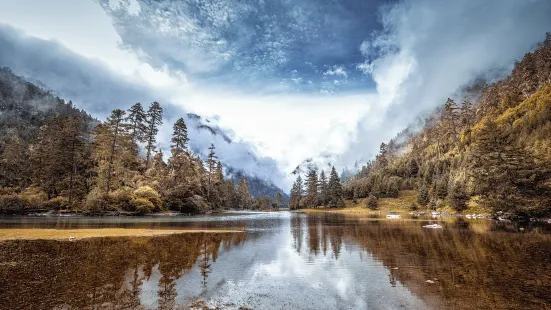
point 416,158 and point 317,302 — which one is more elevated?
point 416,158

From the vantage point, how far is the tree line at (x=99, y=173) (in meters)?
68.8

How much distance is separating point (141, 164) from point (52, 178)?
75.3ft

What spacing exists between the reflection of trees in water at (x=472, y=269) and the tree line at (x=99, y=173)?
6057 centimetres

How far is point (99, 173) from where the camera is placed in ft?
243

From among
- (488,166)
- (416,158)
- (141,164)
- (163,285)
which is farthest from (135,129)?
(416,158)

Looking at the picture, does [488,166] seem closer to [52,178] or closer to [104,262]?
[104,262]

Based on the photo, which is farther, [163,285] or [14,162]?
[14,162]

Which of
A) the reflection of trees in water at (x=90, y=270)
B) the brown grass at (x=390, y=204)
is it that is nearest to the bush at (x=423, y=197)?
the brown grass at (x=390, y=204)

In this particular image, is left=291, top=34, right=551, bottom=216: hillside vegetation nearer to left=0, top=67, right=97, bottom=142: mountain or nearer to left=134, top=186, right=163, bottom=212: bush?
left=134, top=186, right=163, bottom=212: bush

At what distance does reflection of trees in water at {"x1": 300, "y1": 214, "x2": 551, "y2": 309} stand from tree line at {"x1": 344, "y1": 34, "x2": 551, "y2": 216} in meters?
28.0

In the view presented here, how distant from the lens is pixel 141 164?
3593 inches

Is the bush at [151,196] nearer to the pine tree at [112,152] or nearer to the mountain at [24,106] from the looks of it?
the pine tree at [112,152]

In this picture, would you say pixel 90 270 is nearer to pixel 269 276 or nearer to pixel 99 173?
pixel 269 276

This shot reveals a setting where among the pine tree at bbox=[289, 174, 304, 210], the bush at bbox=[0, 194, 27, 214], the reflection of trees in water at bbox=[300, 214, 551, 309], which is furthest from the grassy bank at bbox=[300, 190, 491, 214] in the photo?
the bush at bbox=[0, 194, 27, 214]
